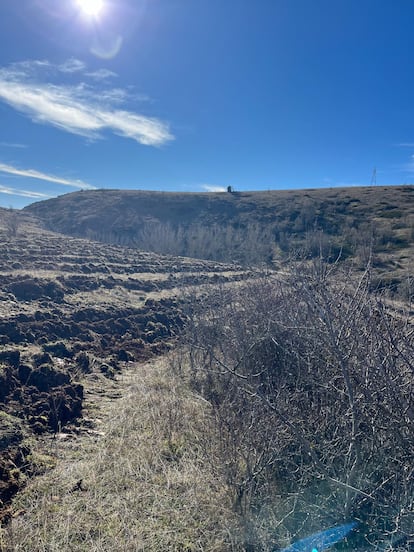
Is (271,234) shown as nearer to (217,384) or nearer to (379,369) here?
(217,384)

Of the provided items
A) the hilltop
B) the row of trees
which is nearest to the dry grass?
the row of trees

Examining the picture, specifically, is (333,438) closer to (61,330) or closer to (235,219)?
(61,330)

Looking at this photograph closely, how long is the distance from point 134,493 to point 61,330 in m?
6.29

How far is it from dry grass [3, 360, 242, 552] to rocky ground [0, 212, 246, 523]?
0.32m

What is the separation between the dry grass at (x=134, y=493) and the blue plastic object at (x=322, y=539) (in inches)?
17.7

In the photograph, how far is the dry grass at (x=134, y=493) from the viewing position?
3105 millimetres

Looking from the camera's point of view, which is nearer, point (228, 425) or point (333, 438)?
point (333, 438)

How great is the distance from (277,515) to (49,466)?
88.8 inches

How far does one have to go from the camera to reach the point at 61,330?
30.7 feet

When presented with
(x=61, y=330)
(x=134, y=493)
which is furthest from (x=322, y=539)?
(x=61, y=330)

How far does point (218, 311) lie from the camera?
740 cm

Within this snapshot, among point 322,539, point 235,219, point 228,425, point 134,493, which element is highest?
point 235,219

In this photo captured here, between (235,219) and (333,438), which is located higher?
(235,219)

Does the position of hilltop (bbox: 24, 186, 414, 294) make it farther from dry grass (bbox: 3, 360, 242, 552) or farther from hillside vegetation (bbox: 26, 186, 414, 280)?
dry grass (bbox: 3, 360, 242, 552)
